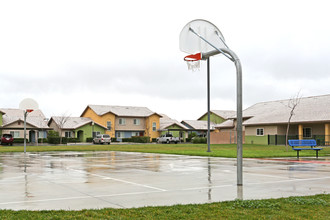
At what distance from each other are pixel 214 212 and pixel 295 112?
45767mm

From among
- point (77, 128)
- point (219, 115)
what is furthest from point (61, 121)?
point (219, 115)

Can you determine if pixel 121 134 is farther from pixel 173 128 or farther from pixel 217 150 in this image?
pixel 217 150

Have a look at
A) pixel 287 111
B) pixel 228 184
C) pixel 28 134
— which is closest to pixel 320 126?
pixel 287 111

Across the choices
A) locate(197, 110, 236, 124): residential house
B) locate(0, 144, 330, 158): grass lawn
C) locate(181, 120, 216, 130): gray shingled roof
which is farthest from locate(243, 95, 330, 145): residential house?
locate(197, 110, 236, 124): residential house

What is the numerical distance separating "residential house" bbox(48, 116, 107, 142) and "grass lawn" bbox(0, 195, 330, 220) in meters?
66.7

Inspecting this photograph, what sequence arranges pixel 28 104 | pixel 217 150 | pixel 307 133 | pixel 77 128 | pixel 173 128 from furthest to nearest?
pixel 173 128
pixel 77 128
pixel 307 133
pixel 28 104
pixel 217 150

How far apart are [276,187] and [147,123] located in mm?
70895

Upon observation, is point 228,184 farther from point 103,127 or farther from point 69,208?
point 103,127

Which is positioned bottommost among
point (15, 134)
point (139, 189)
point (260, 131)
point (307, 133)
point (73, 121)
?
point (139, 189)

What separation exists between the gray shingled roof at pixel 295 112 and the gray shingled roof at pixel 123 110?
26.8 metres

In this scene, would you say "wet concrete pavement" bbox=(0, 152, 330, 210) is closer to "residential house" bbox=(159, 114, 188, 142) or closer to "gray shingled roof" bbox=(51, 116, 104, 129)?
"gray shingled roof" bbox=(51, 116, 104, 129)

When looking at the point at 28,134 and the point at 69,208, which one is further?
the point at 28,134

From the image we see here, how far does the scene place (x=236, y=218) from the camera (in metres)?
6.50

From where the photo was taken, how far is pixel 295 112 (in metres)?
50.0
